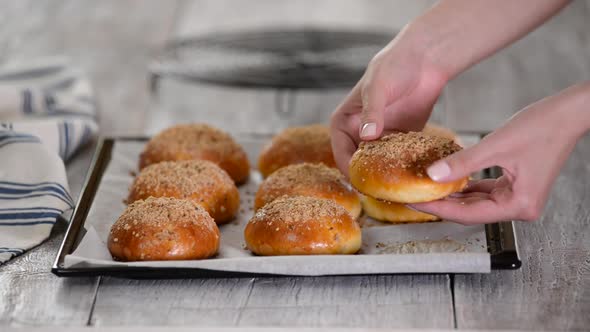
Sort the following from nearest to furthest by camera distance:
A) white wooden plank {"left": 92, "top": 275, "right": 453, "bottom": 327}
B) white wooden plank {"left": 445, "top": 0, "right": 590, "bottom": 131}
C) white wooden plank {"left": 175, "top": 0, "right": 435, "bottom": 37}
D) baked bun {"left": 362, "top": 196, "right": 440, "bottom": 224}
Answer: white wooden plank {"left": 92, "top": 275, "right": 453, "bottom": 327}, baked bun {"left": 362, "top": 196, "right": 440, "bottom": 224}, white wooden plank {"left": 445, "top": 0, "right": 590, "bottom": 131}, white wooden plank {"left": 175, "top": 0, "right": 435, "bottom": 37}

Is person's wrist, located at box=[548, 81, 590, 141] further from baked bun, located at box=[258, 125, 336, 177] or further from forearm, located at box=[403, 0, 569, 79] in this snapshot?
baked bun, located at box=[258, 125, 336, 177]

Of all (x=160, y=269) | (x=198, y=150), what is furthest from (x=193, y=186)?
(x=160, y=269)

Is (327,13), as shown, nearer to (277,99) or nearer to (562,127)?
(277,99)

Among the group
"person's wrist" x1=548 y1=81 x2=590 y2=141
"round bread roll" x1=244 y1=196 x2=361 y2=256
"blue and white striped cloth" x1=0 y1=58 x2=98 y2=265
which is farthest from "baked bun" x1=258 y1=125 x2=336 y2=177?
"person's wrist" x1=548 y1=81 x2=590 y2=141

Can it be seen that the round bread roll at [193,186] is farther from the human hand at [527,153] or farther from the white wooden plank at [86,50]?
the human hand at [527,153]

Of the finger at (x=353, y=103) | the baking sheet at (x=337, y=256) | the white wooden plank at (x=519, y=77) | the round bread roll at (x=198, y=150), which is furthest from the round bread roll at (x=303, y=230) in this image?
the white wooden plank at (x=519, y=77)

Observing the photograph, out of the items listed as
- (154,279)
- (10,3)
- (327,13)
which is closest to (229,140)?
(154,279)

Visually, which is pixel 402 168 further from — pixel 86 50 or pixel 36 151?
pixel 86 50
